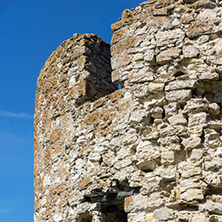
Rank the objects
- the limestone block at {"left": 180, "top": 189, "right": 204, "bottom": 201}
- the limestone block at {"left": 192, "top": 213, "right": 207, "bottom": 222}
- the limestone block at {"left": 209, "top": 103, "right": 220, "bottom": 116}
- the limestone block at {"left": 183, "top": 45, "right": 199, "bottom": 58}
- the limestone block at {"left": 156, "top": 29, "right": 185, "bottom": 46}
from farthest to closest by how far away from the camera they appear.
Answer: the limestone block at {"left": 156, "top": 29, "right": 185, "bottom": 46} → the limestone block at {"left": 183, "top": 45, "right": 199, "bottom": 58} → the limestone block at {"left": 209, "top": 103, "right": 220, "bottom": 116} → the limestone block at {"left": 180, "top": 189, "right": 204, "bottom": 201} → the limestone block at {"left": 192, "top": 213, "right": 207, "bottom": 222}

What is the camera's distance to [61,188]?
6.96 metres

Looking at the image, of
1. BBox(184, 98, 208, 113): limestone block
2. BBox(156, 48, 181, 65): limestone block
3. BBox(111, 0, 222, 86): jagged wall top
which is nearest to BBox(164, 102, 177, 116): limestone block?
BBox(184, 98, 208, 113): limestone block

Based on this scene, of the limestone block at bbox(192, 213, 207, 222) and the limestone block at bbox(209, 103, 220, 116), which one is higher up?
the limestone block at bbox(209, 103, 220, 116)

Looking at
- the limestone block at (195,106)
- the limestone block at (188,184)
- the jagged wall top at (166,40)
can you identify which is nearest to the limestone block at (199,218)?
the limestone block at (188,184)

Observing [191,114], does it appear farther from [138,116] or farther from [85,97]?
[85,97]

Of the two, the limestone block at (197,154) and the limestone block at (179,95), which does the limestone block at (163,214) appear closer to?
the limestone block at (197,154)

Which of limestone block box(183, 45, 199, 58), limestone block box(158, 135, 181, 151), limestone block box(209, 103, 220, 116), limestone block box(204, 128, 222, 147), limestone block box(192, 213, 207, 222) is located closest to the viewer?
limestone block box(192, 213, 207, 222)

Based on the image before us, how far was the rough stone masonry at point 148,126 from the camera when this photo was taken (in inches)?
213

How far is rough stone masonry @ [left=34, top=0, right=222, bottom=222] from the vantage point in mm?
5422

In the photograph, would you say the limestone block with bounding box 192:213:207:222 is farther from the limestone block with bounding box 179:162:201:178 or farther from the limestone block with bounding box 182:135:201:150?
the limestone block with bounding box 182:135:201:150

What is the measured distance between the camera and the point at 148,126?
5.85m

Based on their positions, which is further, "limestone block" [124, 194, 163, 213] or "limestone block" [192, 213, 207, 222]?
"limestone block" [124, 194, 163, 213]

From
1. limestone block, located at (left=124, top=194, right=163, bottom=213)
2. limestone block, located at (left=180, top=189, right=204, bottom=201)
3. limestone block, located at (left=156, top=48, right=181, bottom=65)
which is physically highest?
limestone block, located at (left=156, top=48, right=181, bottom=65)

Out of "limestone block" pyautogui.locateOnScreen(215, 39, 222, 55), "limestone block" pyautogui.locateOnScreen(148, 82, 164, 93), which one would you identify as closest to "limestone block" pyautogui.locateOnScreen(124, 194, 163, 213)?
"limestone block" pyautogui.locateOnScreen(148, 82, 164, 93)
